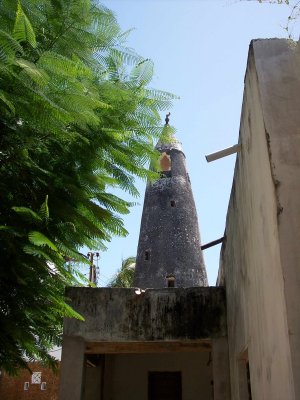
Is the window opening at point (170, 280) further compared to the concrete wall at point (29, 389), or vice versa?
the window opening at point (170, 280)

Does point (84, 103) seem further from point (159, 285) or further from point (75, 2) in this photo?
point (159, 285)

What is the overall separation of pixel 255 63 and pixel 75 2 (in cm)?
154

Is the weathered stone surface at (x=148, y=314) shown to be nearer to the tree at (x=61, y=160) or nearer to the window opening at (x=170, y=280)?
the tree at (x=61, y=160)

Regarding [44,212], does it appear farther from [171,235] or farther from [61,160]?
[171,235]

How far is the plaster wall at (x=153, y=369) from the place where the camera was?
37.2 feet

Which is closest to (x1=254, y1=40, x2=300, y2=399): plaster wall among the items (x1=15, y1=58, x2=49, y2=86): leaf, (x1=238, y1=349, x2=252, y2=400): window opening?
(x1=15, y1=58, x2=49, y2=86): leaf

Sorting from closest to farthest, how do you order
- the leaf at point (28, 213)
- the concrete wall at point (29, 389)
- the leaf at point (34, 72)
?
the leaf at point (34, 72)
the leaf at point (28, 213)
the concrete wall at point (29, 389)

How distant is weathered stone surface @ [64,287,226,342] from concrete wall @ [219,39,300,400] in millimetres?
2090

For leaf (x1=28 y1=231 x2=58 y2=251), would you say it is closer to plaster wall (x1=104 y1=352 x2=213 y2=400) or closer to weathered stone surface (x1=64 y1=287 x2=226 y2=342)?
weathered stone surface (x1=64 y1=287 x2=226 y2=342)

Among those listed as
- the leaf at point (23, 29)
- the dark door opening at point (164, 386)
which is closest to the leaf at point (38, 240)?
the leaf at point (23, 29)

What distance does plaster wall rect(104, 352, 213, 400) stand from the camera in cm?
1134

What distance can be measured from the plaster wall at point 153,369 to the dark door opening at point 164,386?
0.49 feet

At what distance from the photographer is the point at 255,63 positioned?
147 inches

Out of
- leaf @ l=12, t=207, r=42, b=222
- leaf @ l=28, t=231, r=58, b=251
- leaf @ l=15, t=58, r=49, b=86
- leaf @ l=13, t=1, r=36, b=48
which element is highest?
leaf @ l=13, t=1, r=36, b=48
